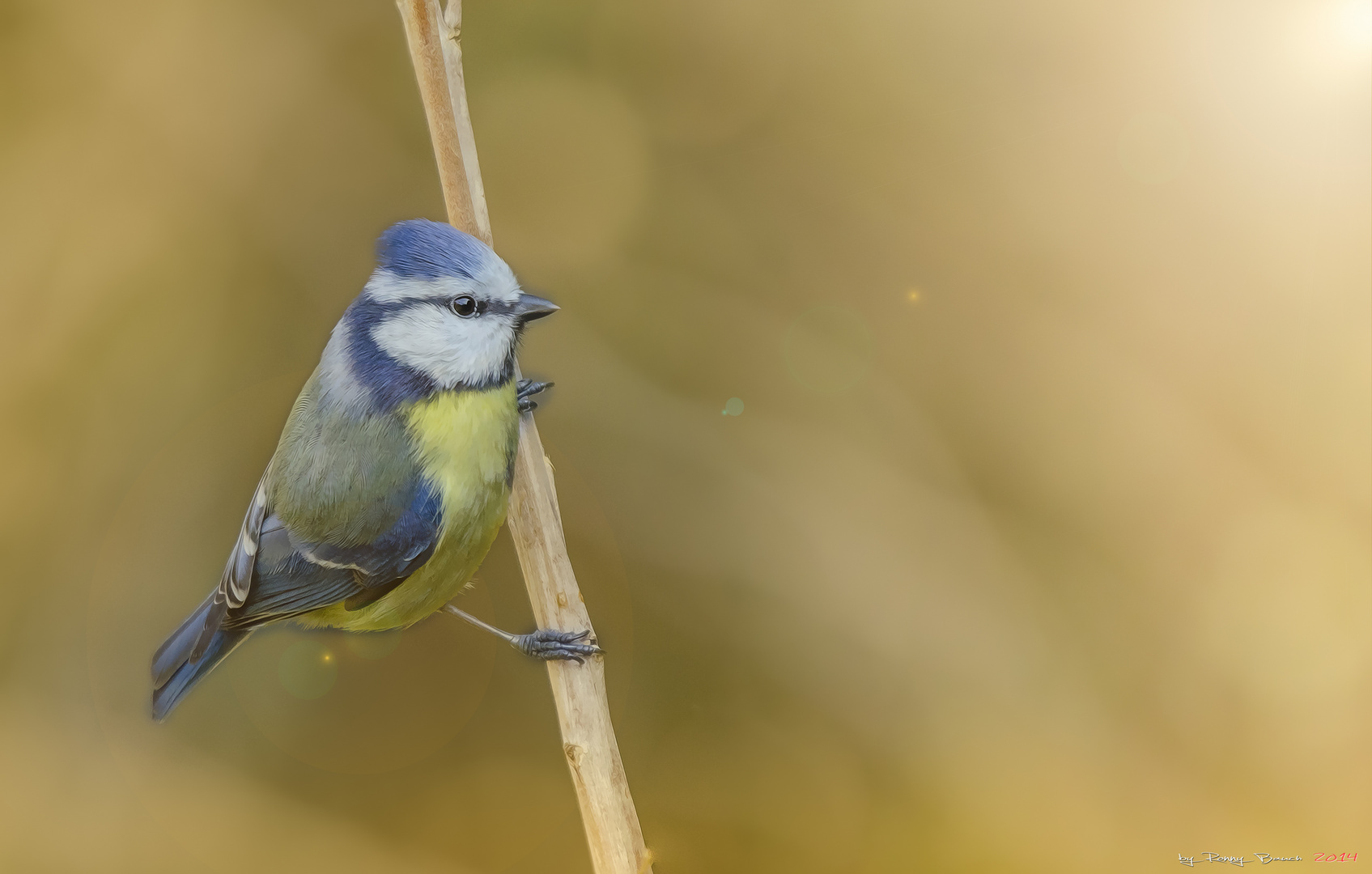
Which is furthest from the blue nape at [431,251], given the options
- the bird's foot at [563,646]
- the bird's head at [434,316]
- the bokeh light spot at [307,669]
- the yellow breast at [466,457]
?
the bokeh light spot at [307,669]

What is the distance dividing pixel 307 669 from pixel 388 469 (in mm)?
280

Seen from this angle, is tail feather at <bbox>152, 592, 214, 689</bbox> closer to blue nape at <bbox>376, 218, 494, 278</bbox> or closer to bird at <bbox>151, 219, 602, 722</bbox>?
bird at <bbox>151, 219, 602, 722</bbox>

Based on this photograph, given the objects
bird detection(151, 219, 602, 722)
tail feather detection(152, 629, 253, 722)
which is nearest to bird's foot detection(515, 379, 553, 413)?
bird detection(151, 219, 602, 722)

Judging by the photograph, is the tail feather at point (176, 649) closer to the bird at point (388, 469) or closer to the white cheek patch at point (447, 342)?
the bird at point (388, 469)

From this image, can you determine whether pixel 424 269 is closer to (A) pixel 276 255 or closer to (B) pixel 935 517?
(A) pixel 276 255

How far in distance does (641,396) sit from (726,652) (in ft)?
1.05

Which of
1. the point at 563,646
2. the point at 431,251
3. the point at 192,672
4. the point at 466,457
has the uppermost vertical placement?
the point at 431,251

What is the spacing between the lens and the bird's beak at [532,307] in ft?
2.02

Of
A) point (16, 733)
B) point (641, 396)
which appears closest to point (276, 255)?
point (641, 396)

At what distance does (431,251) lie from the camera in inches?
22.4

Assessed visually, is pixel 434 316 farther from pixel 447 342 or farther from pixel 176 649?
pixel 176 649

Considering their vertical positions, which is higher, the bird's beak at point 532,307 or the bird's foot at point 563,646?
the bird's beak at point 532,307

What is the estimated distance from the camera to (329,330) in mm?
700

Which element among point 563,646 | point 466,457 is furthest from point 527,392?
point 563,646
